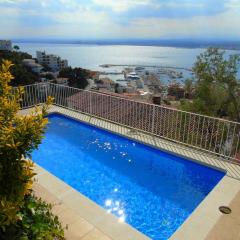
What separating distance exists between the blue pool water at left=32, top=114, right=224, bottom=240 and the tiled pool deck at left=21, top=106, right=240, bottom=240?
0.37 m

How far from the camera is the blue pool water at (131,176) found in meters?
4.29

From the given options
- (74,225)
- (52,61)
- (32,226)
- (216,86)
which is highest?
(216,86)

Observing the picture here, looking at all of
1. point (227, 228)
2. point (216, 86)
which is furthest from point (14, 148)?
point (216, 86)

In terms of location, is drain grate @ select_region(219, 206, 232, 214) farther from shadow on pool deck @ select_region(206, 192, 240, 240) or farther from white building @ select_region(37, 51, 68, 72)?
white building @ select_region(37, 51, 68, 72)

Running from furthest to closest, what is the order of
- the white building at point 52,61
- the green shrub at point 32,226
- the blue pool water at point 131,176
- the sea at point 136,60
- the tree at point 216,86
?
the white building at point 52,61 < the sea at point 136,60 < the tree at point 216,86 < the blue pool water at point 131,176 < the green shrub at point 32,226

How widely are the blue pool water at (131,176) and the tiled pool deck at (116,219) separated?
0.37 m

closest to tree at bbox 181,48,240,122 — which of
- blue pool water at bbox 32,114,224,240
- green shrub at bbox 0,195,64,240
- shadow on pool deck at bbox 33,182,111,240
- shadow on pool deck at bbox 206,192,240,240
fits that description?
blue pool water at bbox 32,114,224,240

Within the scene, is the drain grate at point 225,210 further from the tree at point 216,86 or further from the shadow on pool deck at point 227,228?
the tree at point 216,86

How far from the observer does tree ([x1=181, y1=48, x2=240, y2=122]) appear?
1222 cm

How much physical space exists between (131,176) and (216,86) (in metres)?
8.81

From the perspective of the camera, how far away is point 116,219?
148 inches

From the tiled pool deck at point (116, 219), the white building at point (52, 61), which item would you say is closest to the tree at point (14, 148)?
the tiled pool deck at point (116, 219)

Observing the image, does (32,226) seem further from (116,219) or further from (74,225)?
(116,219)

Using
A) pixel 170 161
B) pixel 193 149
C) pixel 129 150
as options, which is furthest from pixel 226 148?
pixel 129 150
